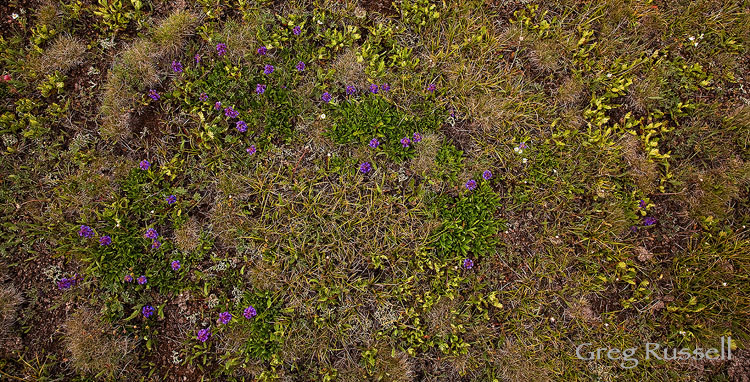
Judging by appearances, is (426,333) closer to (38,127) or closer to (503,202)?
(503,202)

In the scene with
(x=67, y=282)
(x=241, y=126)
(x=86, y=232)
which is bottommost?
(x=67, y=282)

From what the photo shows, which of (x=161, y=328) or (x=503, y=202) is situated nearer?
(x=161, y=328)

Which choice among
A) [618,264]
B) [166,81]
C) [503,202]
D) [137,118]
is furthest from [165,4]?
[618,264]

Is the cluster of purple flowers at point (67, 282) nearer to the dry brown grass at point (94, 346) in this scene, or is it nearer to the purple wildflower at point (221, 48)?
the dry brown grass at point (94, 346)

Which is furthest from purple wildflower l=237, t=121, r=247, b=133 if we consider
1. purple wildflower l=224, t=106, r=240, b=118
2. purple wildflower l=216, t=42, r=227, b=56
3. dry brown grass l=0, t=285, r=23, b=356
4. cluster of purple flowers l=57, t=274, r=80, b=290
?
dry brown grass l=0, t=285, r=23, b=356

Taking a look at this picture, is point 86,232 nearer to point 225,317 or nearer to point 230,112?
point 225,317

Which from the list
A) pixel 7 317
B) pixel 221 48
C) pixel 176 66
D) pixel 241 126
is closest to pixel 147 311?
pixel 7 317
